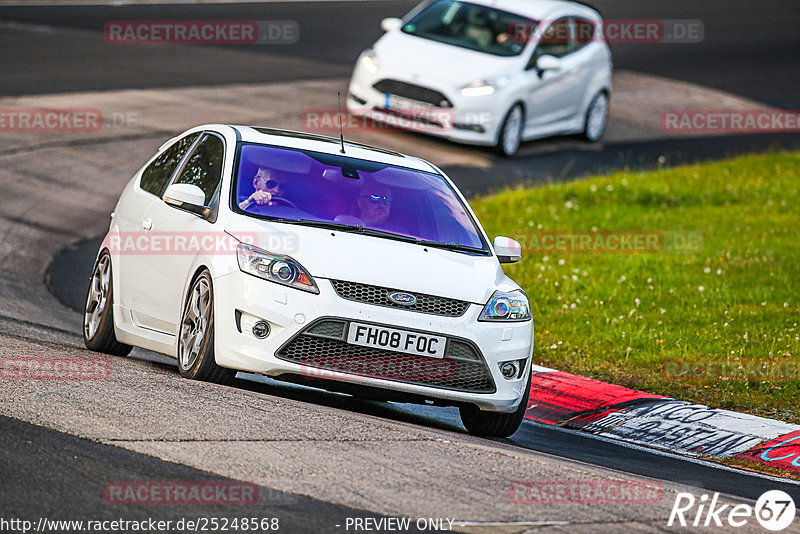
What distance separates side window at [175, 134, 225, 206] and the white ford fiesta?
13 millimetres

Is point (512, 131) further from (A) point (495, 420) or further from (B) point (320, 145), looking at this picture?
(A) point (495, 420)

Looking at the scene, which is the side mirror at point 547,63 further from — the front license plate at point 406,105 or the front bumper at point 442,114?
the front license plate at point 406,105

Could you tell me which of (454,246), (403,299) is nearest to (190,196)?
(403,299)

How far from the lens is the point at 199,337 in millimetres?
8352

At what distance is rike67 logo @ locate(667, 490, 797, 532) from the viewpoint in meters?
6.41

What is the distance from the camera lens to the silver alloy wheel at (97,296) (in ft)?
31.9

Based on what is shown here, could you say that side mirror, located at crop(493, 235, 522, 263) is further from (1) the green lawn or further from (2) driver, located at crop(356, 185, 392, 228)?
(1) the green lawn

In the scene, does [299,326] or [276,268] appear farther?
[276,268]

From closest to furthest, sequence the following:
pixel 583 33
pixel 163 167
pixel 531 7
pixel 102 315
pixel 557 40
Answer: pixel 102 315 < pixel 163 167 < pixel 531 7 < pixel 557 40 < pixel 583 33

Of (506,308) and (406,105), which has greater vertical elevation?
(506,308)

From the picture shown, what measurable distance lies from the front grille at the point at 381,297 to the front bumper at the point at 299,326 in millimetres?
42

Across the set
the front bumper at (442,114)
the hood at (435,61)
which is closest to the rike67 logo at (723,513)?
the front bumper at (442,114)

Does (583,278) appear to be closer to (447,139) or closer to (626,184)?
(626,184)

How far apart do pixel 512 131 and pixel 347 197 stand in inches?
451
